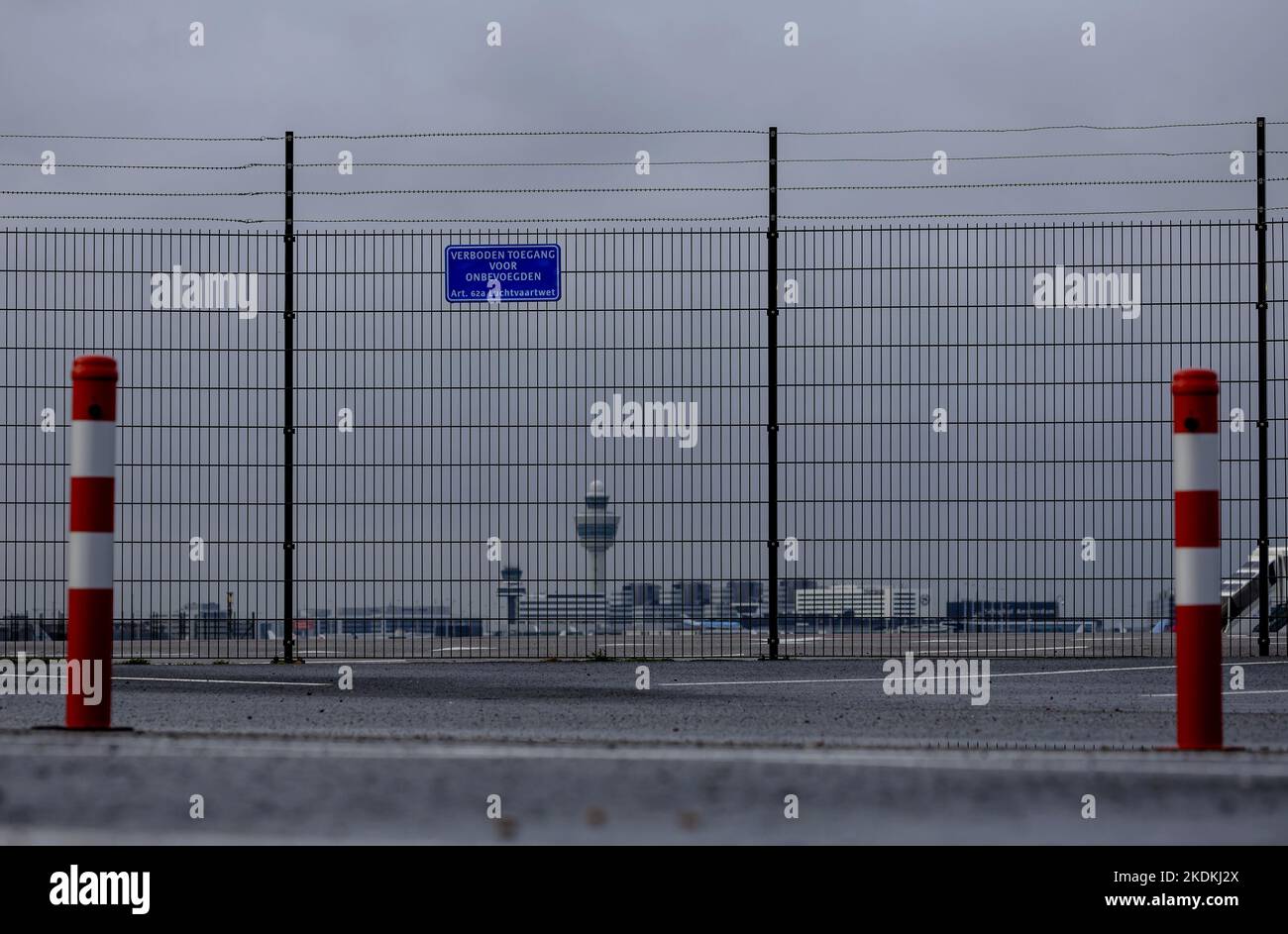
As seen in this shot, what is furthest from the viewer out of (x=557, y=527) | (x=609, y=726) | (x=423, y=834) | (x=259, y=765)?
(x=557, y=527)

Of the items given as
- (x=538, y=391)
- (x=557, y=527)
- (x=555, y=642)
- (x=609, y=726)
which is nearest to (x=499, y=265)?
(x=538, y=391)

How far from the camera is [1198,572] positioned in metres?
4.04

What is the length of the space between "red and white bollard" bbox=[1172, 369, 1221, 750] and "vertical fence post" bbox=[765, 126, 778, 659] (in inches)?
290

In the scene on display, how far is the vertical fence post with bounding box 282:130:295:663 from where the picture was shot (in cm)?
1157

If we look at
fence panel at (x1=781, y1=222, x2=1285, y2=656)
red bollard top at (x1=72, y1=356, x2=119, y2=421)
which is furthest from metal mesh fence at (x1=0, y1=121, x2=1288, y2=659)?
red bollard top at (x1=72, y1=356, x2=119, y2=421)

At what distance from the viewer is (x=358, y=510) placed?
1144 centimetres

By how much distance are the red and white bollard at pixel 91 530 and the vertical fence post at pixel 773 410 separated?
7.45 meters
